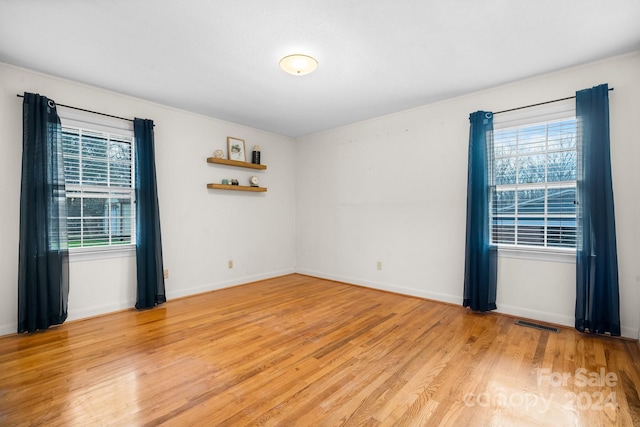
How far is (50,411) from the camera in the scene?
5.85 feet

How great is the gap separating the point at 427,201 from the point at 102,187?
4092mm

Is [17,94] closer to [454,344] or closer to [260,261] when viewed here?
[260,261]

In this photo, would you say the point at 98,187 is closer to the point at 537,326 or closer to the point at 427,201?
the point at 427,201

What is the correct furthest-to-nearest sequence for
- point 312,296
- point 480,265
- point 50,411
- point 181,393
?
point 312,296 → point 480,265 → point 181,393 → point 50,411

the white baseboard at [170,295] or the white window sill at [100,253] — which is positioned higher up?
the white window sill at [100,253]

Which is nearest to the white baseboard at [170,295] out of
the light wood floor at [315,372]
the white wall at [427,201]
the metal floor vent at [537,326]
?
the light wood floor at [315,372]

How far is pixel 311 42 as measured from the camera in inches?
101

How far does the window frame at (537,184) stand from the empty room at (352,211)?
0.06 feet

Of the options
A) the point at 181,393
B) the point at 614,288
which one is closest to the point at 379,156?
the point at 614,288

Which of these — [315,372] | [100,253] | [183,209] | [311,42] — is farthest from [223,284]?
[311,42]

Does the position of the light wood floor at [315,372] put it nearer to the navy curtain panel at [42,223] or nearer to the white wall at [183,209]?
the navy curtain panel at [42,223]

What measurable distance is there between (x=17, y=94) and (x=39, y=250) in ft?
5.15

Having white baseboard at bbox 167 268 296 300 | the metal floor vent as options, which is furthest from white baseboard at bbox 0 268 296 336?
the metal floor vent

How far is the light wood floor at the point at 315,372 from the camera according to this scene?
176cm
